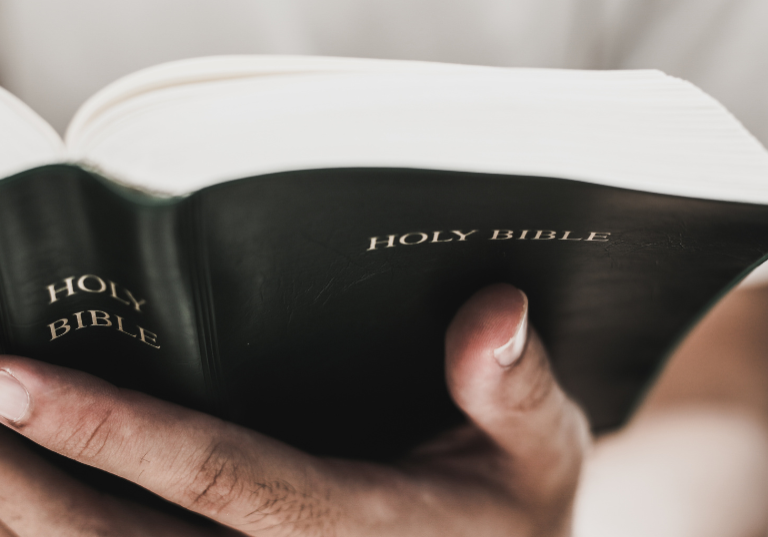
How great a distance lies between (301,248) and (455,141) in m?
0.12

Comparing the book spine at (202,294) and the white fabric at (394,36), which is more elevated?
the white fabric at (394,36)

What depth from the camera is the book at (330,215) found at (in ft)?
0.81

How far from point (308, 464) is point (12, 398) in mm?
203

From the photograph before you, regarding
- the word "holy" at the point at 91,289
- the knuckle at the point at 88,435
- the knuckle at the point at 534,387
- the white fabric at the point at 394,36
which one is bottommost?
the knuckle at the point at 534,387

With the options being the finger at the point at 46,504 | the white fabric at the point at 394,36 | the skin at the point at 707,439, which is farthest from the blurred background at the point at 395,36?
the skin at the point at 707,439

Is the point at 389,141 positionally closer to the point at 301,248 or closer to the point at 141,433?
the point at 301,248

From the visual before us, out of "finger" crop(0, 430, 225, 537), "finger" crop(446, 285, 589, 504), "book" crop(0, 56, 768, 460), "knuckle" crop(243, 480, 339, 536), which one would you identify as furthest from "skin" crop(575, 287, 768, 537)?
"finger" crop(0, 430, 225, 537)

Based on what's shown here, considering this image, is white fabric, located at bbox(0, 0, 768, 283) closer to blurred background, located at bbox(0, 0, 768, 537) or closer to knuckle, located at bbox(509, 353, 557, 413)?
blurred background, located at bbox(0, 0, 768, 537)

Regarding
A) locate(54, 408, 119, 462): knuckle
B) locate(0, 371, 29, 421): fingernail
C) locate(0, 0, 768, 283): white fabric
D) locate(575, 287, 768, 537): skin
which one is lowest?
locate(575, 287, 768, 537): skin

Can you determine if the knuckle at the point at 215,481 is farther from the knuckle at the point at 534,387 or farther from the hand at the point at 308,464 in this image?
the knuckle at the point at 534,387

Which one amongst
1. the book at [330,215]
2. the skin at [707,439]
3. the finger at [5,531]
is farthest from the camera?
the skin at [707,439]

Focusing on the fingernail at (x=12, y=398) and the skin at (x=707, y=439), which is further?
the skin at (x=707, y=439)

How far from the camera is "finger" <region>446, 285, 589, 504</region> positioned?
381mm

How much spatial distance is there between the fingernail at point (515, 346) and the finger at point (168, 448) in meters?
0.17
